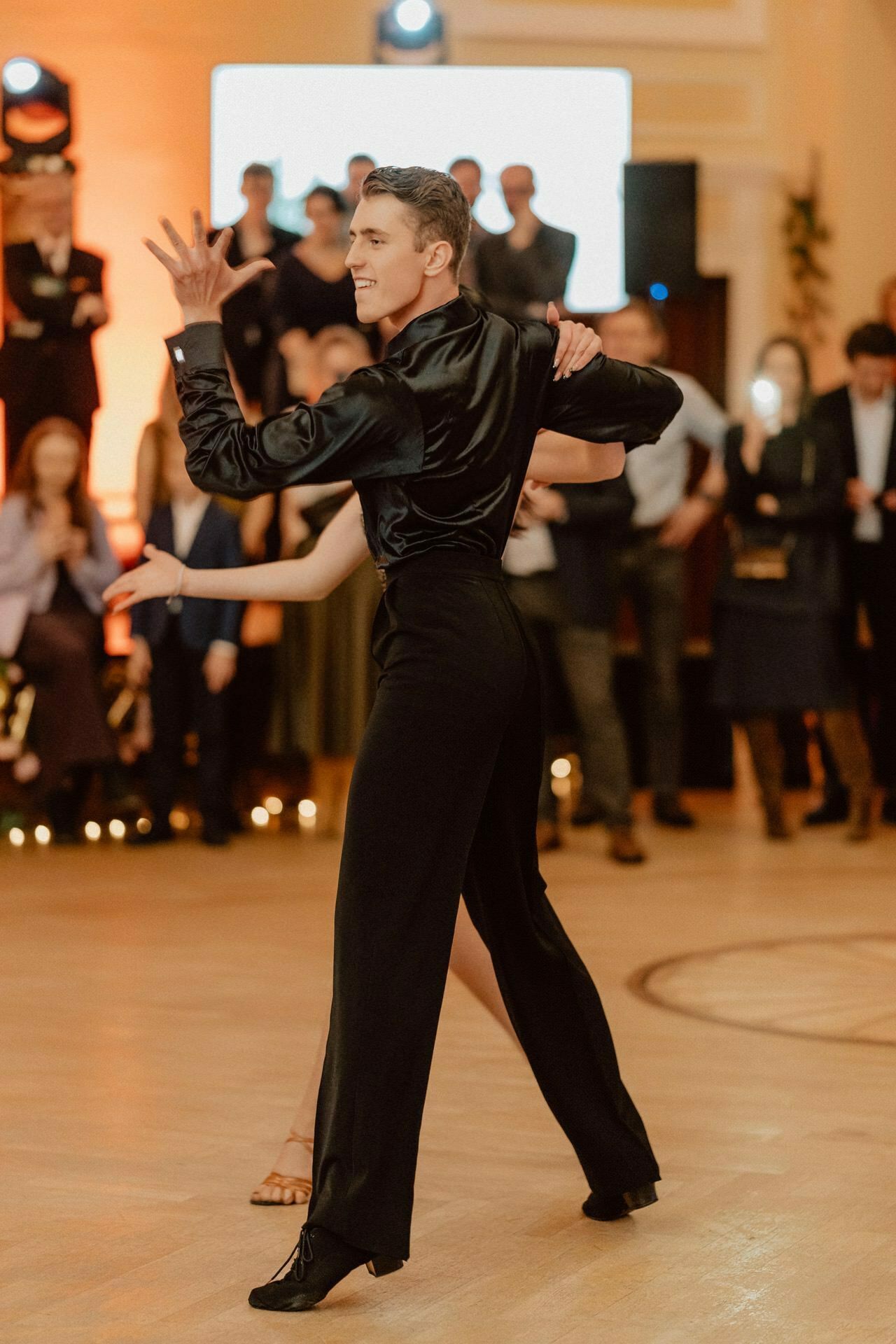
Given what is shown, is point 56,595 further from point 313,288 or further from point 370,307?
point 370,307

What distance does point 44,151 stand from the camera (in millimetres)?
8617

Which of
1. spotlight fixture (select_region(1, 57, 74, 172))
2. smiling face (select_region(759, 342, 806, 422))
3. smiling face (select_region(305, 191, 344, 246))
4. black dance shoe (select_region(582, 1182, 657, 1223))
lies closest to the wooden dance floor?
black dance shoe (select_region(582, 1182, 657, 1223))

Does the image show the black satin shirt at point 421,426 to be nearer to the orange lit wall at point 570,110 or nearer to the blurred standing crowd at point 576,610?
the blurred standing crowd at point 576,610

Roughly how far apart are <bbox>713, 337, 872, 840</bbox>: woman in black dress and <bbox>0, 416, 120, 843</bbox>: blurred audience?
7.31 feet

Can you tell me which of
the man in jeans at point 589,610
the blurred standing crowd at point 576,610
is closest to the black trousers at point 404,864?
the blurred standing crowd at point 576,610

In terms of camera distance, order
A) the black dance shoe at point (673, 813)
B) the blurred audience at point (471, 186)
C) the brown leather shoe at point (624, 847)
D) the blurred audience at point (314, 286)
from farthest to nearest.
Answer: the blurred audience at point (471, 186) < the blurred audience at point (314, 286) < the black dance shoe at point (673, 813) < the brown leather shoe at point (624, 847)

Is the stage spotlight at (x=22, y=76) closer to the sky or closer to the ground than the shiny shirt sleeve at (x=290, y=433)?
closer to the sky

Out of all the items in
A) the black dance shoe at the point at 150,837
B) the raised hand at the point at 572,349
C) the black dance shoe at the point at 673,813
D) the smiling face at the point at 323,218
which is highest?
the smiling face at the point at 323,218

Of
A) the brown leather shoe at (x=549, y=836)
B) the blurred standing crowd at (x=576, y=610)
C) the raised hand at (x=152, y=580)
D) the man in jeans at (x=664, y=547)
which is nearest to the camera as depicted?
the raised hand at (x=152, y=580)

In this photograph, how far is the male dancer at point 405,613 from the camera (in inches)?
106

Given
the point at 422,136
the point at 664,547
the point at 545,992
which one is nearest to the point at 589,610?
the point at 664,547

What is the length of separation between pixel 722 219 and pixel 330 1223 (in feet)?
33.1

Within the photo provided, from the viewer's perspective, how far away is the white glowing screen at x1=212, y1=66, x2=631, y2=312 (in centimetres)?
1077

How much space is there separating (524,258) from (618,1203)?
565 cm
